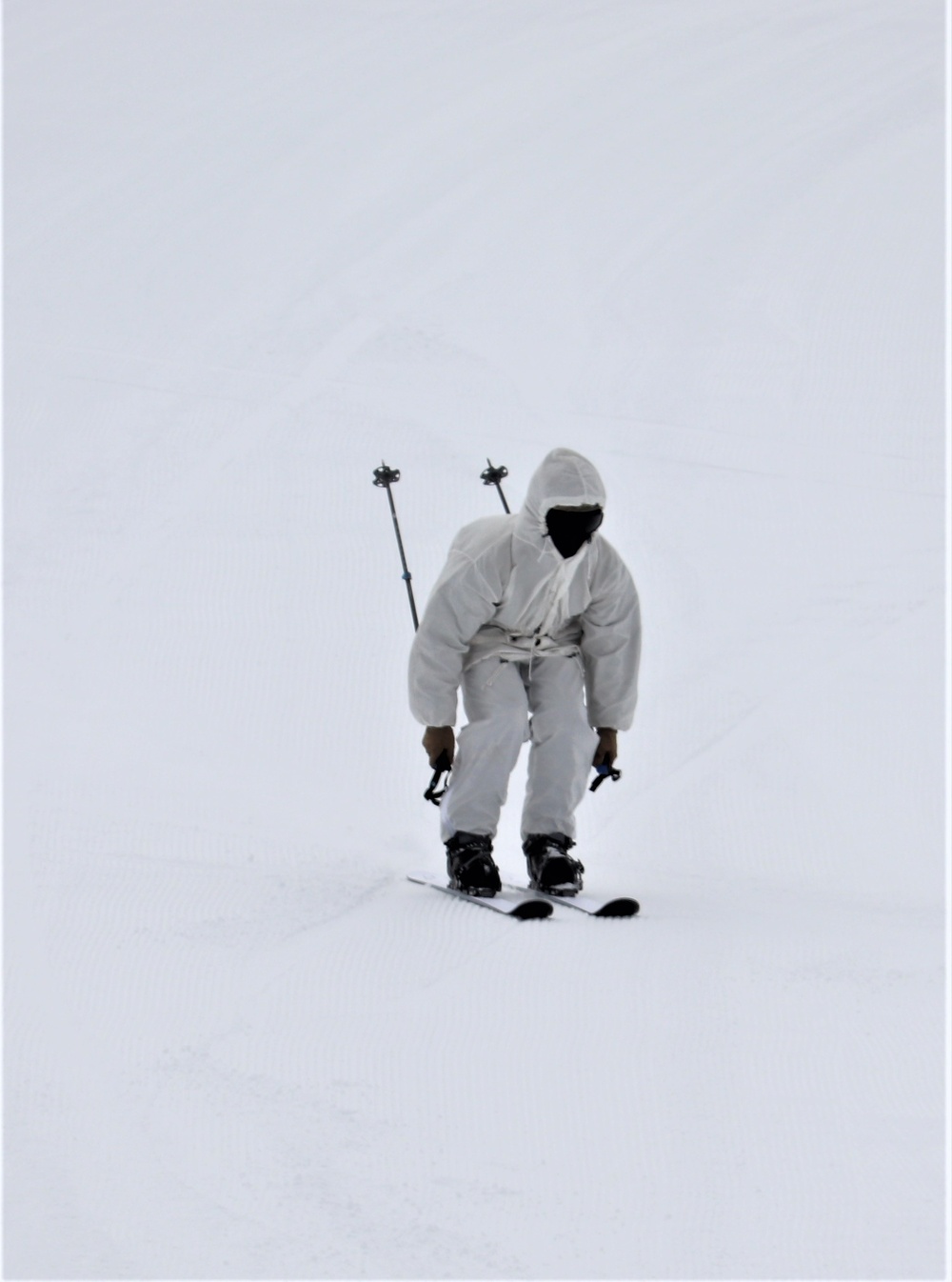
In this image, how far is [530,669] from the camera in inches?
164

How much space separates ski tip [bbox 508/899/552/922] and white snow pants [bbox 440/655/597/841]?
48 centimetres

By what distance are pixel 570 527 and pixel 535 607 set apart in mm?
290

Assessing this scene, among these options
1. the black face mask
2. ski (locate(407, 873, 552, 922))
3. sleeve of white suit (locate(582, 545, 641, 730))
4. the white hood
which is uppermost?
the white hood

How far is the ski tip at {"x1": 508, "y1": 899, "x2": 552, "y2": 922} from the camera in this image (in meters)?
3.58

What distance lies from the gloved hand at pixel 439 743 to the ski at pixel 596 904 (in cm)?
46

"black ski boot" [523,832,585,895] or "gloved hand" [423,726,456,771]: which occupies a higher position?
"gloved hand" [423,726,456,771]

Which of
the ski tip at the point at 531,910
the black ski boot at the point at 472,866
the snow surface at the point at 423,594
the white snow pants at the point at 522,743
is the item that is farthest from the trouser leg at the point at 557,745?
the ski tip at the point at 531,910

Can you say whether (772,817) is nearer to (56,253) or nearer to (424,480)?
(424,480)

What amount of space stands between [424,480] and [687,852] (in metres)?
4.00

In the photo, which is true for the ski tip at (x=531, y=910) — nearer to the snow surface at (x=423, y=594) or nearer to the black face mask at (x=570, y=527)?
the snow surface at (x=423, y=594)

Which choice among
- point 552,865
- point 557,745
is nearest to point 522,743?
point 557,745

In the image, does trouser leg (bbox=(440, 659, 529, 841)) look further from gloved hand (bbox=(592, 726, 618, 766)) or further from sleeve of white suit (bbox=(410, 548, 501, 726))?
gloved hand (bbox=(592, 726, 618, 766))

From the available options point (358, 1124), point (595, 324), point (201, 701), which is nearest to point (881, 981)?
point (358, 1124)

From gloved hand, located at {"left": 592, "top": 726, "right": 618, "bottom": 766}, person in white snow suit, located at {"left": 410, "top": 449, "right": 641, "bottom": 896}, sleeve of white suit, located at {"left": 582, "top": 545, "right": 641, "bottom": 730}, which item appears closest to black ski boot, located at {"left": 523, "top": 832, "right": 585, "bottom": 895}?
person in white snow suit, located at {"left": 410, "top": 449, "right": 641, "bottom": 896}
